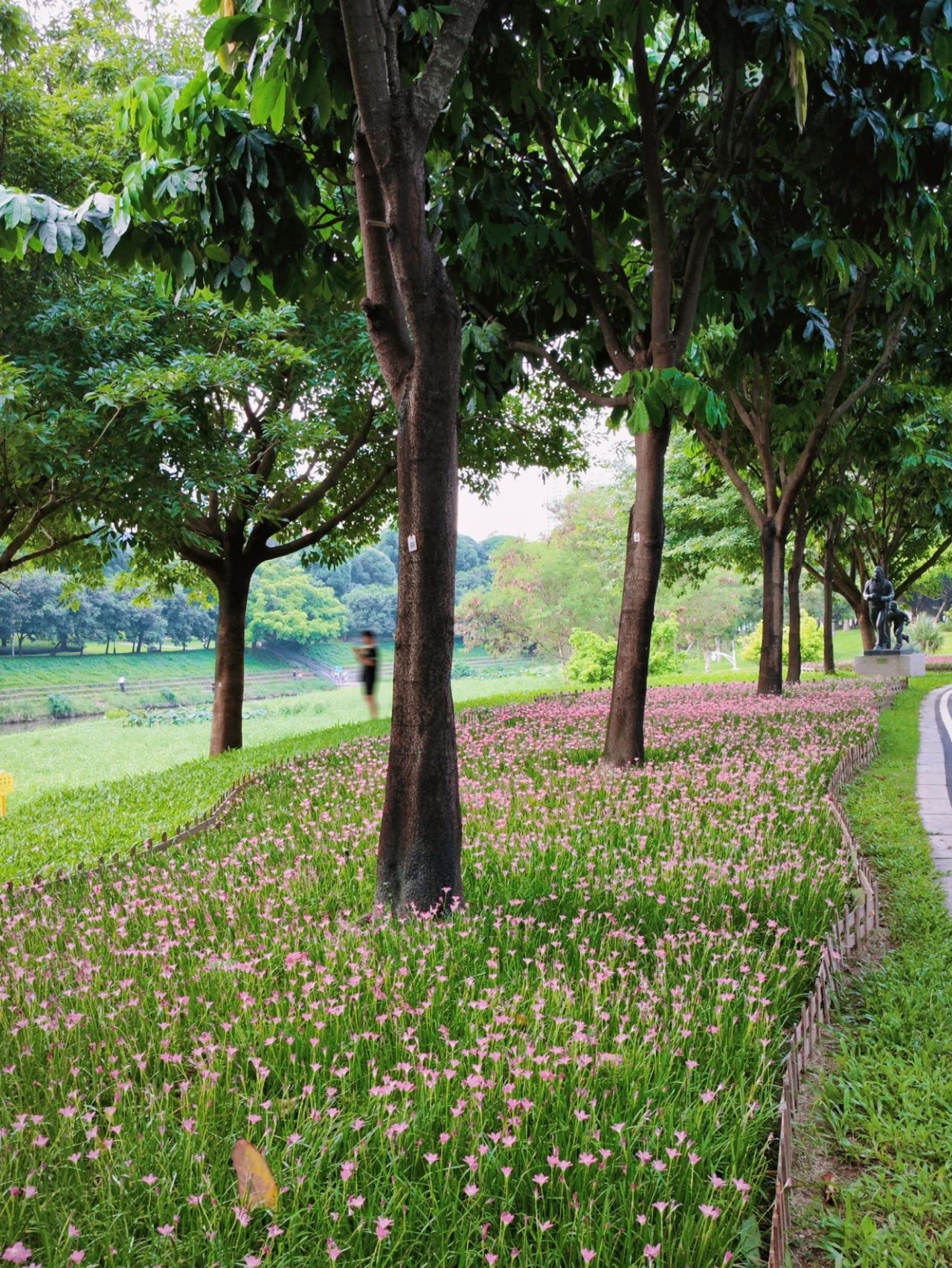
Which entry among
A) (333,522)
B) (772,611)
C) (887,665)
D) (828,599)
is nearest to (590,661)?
(828,599)

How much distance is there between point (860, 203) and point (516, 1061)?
248 inches

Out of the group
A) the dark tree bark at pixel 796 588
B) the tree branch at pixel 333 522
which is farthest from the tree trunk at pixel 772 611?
the tree branch at pixel 333 522

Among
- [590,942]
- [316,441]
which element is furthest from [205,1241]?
[316,441]

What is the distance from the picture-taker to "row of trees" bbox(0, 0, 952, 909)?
4.37m

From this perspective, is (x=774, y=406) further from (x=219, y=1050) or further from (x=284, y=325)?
(x=219, y=1050)

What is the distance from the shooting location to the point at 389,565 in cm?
4628

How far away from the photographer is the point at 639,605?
835 centimetres

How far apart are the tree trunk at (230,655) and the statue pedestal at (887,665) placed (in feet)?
51.9

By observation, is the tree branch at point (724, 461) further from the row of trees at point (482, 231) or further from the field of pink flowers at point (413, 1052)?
the field of pink flowers at point (413, 1052)

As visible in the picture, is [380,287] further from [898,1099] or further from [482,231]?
[898,1099]

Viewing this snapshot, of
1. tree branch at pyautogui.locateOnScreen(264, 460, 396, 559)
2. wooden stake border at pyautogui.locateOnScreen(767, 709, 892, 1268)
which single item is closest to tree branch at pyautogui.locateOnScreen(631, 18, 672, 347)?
wooden stake border at pyautogui.locateOnScreen(767, 709, 892, 1268)

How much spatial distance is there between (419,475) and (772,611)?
11.4 m

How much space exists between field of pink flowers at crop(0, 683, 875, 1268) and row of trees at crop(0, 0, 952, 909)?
85 centimetres

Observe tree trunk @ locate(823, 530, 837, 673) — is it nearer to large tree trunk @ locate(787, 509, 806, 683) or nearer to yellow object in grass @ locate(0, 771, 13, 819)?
large tree trunk @ locate(787, 509, 806, 683)
